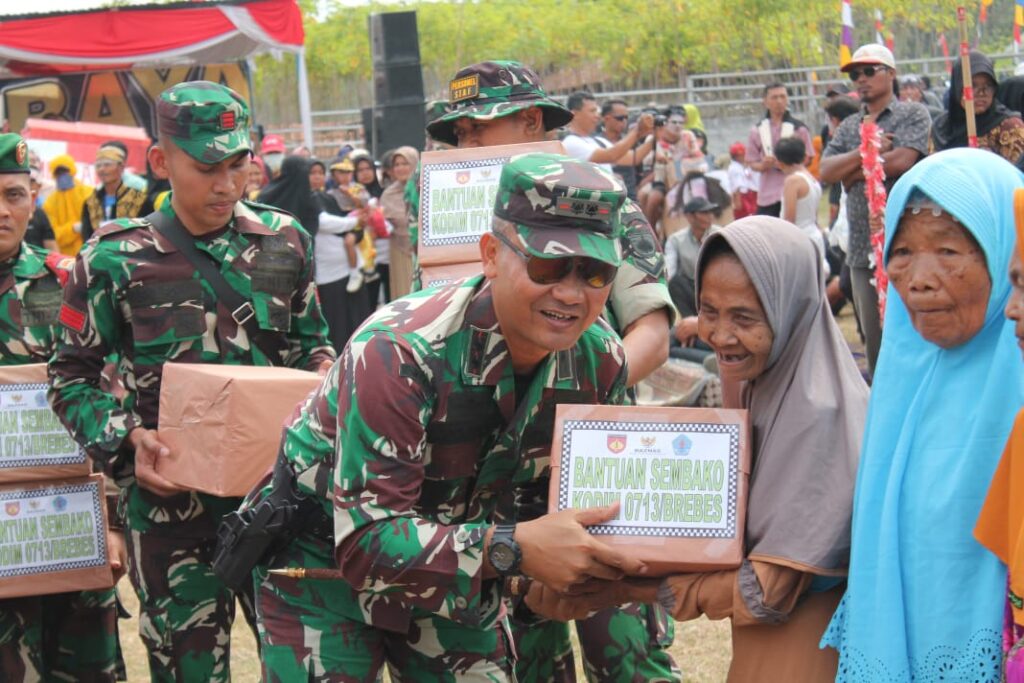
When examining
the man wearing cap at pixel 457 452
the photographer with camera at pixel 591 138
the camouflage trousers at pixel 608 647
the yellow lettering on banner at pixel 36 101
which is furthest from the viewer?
the yellow lettering on banner at pixel 36 101

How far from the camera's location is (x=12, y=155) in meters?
5.32

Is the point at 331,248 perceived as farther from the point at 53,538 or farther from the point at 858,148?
the point at 53,538

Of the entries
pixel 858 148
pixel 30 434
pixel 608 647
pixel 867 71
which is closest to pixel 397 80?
pixel 858 148

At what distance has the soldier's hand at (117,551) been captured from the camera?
5070 millimetres

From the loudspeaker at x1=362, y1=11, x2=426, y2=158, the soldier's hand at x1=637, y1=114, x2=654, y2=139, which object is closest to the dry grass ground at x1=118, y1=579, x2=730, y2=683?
the soldier's hand at x1=637, y1=114, x2=654, y2=139

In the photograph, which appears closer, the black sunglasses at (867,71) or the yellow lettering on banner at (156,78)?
the black sunglasses at (867,71)

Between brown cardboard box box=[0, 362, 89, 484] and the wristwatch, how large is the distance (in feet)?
7.76

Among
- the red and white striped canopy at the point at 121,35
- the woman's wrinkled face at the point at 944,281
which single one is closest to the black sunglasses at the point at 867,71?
the woman's wrinkled face at the point at 944,281

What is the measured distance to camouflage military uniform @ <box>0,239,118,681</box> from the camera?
508 centimetres

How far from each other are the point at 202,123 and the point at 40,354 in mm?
1215

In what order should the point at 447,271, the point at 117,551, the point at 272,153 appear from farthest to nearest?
the point at 272,153 → the point at 117,551 → the point at 447,271

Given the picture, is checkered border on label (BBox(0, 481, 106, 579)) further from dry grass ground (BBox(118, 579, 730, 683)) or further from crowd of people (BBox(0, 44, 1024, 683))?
dry grass ground (BBox(118, 579, 730, 683))

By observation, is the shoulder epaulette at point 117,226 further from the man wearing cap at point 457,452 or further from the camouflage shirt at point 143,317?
the man wearing cap at point 457,452

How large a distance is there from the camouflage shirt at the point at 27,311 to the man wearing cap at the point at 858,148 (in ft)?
19.3
